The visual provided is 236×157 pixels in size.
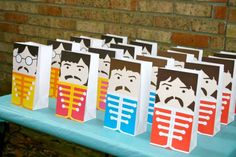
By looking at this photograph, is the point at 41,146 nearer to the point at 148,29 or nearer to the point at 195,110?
the point at 148,29

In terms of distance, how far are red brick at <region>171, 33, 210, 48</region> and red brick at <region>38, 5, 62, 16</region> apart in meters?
0.94

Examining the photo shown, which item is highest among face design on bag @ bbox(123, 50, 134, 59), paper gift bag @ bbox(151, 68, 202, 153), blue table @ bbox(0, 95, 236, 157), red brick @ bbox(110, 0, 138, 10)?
red brick @ bbox(110, 0, 138, 10)

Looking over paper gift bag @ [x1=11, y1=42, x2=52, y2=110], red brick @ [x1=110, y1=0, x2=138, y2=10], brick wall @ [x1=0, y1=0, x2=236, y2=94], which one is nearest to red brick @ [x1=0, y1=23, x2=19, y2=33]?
brick wall @ [x1=0, y1=0, x2=236, y2=94]

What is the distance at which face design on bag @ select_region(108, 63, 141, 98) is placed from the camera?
3.87 feet

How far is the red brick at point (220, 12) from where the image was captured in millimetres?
1923

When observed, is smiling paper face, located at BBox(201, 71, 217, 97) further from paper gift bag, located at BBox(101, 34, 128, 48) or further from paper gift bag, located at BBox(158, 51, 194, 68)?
paper gift bag, located at BBox(101, 34, 128, 48)

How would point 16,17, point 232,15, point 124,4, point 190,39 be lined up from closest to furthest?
point 232,15, point 190,39, point 124,4, point 16,17

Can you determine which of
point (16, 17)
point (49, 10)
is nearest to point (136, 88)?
point (49, 10)

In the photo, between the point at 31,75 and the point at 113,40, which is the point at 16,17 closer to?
the point at 113,40

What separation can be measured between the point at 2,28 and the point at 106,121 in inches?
79.2

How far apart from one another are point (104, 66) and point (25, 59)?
317 mm

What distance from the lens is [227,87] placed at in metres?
1.34

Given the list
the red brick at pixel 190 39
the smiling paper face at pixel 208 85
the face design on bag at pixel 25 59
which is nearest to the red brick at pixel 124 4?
the red brick at pixel 190 39

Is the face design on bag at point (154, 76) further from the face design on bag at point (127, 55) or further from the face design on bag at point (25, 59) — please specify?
the face design on bag at point (25, 59)
